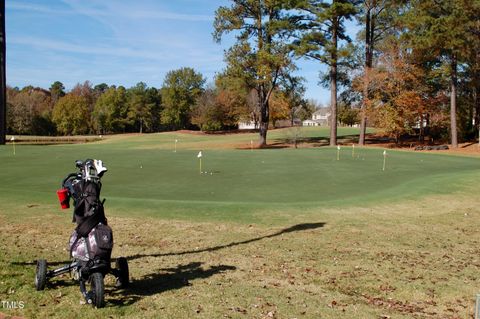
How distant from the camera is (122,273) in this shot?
6.27 metres

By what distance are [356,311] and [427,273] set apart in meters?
2.48

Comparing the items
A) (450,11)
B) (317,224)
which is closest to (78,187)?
(317,224)

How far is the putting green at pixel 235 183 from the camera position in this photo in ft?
44.2

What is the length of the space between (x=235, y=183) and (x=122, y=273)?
12.3 meters

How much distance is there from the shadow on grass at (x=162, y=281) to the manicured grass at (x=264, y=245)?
0.02 m

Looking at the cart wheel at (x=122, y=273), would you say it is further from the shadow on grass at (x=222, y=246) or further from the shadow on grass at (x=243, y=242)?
the shadow on grass at (x=243, y=242)

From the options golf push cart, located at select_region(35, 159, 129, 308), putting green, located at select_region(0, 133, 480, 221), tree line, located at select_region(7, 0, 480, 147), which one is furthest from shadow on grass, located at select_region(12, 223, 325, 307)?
tree line, located at select_region(7, 0, 480, 147)

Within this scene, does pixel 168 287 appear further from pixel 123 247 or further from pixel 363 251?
pixel 363 251

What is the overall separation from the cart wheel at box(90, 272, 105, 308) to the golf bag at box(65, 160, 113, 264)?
8.4 inches

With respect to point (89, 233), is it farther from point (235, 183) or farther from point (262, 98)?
point (262, 98)

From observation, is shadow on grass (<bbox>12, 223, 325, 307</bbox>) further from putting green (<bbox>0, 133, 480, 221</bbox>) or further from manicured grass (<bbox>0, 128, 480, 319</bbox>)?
putting green (<bbox>0, 133, 480, 221</bbox>)

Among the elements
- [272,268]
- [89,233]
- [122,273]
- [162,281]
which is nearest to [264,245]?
[272,268]

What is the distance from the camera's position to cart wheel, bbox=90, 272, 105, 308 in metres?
5.50

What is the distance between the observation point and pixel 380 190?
57.1 ft
